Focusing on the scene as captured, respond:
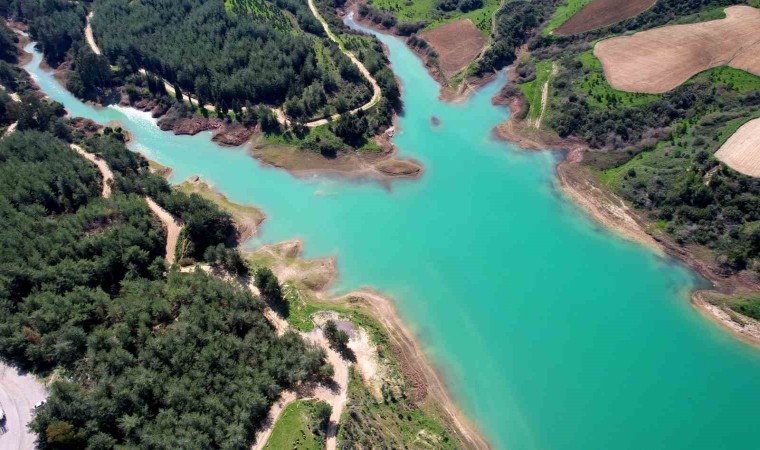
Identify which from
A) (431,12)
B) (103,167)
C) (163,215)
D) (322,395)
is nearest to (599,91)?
(431,12)

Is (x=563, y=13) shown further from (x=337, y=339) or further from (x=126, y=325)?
(x=126, y=325)

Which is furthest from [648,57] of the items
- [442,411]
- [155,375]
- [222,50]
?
[155,375]

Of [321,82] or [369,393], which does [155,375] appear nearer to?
[369,393]

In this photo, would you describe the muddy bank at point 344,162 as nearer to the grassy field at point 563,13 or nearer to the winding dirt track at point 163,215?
the winding dirt track at point 163,215

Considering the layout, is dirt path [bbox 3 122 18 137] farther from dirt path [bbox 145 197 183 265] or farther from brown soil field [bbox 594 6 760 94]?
brown soil field [bbox 594 6 760 94]

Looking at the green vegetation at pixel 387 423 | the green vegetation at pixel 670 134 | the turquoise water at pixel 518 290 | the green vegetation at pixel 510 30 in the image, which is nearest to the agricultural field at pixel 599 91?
the green vegetation at pixel 670 134
